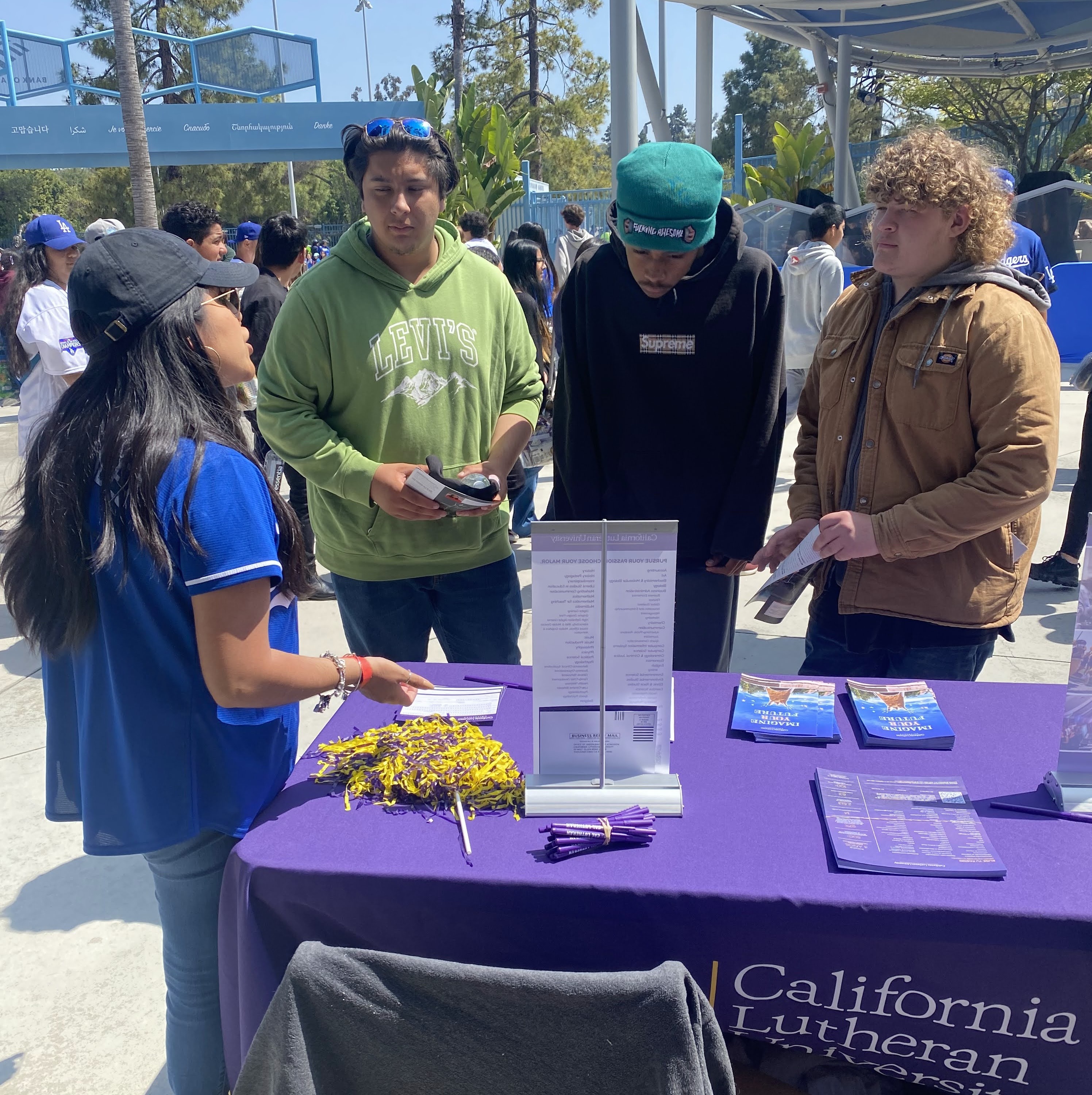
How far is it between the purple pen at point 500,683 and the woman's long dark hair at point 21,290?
353 cm

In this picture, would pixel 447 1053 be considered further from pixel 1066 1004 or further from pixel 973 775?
pixel 973 775

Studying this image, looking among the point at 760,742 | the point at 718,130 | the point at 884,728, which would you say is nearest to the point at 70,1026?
the point at 760,742

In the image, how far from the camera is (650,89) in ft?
36.6

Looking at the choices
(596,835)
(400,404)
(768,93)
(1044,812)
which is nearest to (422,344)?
(400,404)

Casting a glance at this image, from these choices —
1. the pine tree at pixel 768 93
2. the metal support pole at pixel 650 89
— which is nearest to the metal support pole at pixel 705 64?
the metal support pole at pixel 650 89

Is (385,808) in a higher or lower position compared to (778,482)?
higher

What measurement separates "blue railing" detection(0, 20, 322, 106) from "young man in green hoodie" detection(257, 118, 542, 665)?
71.3ft

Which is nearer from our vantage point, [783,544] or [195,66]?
[783,544]

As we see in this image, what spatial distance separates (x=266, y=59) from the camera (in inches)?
853

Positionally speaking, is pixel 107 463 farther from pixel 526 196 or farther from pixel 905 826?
pixel 526 196

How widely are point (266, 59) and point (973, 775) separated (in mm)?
24361

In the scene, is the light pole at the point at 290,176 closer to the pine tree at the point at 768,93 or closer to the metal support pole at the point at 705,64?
the metal support pole at the point at 705,64

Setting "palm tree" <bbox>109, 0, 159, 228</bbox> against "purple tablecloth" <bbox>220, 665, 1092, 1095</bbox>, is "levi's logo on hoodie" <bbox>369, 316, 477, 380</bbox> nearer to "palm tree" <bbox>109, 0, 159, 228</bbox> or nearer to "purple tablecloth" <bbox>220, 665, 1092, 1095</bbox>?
"purple tablecloth" <bbox>220, 665, 1092, 1095</bbox>

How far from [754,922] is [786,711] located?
0.55 meters
